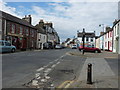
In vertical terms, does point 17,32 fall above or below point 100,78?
above

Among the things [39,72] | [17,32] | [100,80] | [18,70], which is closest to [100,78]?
[100,80]

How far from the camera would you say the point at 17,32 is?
108 feet

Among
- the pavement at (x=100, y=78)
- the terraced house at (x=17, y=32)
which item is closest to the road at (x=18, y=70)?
the pavement at (x=100, y=78)

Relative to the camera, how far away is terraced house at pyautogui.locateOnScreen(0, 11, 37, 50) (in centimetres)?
2814

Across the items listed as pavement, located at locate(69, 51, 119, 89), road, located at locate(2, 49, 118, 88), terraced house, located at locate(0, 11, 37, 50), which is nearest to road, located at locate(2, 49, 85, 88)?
road, located at locate(2, 49, 118, 88)

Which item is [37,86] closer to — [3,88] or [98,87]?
[3,88]

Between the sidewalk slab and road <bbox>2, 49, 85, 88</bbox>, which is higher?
road <bbox>2, 49, 85, 88</bbox>

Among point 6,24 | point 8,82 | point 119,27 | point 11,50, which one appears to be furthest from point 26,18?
point 8,82

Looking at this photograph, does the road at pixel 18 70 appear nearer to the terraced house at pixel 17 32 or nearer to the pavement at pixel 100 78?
the pavement at pixel 100 78

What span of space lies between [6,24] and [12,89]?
25.7 m

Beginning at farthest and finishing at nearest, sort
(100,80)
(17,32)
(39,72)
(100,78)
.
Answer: (17,32) → (39,72) → (100,78) → (100,80)

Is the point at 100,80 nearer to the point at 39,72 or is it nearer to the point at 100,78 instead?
the point at 100,78

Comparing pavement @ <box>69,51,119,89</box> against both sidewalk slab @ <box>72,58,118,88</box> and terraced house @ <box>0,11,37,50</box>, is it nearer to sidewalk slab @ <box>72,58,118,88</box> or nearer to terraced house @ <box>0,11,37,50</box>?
sidewalk slab @ <box>72,58,118,88</box>

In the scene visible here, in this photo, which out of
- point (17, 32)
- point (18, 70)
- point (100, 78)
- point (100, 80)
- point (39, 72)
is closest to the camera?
point (100, 80)
